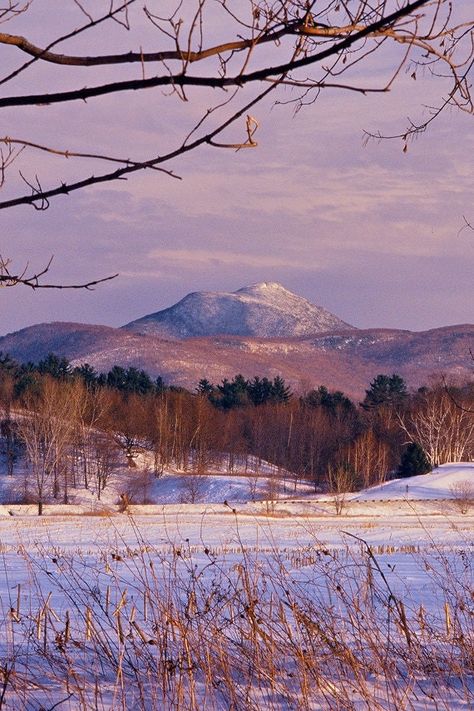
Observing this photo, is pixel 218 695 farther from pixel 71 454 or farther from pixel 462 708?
pixel 71 454

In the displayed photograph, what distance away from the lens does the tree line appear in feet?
193

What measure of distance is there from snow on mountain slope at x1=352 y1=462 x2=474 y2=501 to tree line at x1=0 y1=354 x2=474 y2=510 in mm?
1791

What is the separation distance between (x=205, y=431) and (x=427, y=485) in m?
21.7

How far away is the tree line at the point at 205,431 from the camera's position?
58.8 metres

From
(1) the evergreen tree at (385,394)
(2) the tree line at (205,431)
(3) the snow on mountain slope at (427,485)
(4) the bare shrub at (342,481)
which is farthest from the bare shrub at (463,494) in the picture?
(1) the evergreen tree at (385,394)

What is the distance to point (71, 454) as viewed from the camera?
215 feet

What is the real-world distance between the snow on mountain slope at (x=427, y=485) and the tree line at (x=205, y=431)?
1.79m

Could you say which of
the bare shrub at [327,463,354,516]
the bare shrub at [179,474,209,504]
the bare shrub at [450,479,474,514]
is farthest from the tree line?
the bare shrub at [450,479,474,514]

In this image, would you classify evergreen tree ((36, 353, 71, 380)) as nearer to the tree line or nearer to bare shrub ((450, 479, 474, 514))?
the tree line

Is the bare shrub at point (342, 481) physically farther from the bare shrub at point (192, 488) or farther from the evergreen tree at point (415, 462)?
the bare shrub at point (192, 488)

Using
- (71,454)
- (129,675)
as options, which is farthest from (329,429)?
(129,675)

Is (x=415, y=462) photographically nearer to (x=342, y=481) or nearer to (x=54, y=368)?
(x=342, y=481)

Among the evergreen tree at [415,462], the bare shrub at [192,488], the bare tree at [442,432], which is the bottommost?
the bare shrub at [192,488]

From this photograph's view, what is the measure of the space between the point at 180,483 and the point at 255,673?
57871 mm
